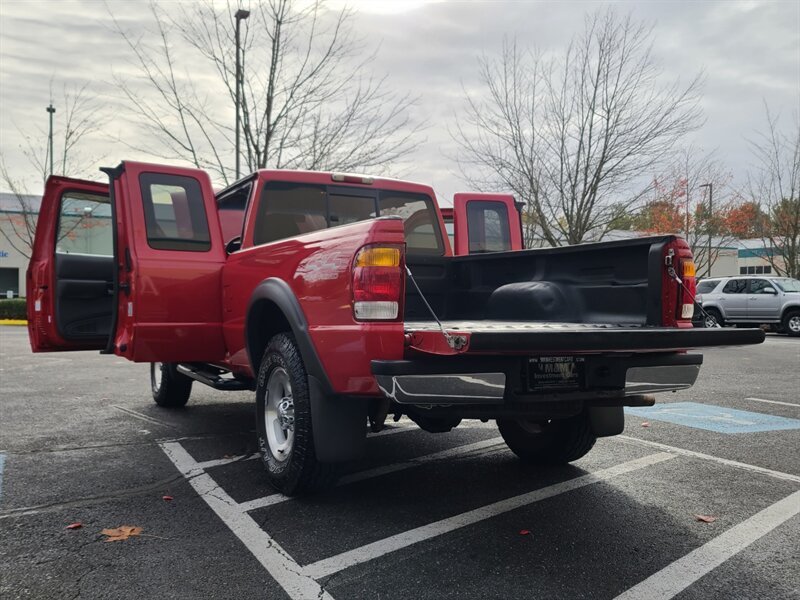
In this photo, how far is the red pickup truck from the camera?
10.2ft

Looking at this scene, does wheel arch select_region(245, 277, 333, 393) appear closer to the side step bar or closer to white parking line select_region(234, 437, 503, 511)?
the side step bar

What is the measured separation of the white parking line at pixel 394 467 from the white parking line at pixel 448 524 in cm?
88

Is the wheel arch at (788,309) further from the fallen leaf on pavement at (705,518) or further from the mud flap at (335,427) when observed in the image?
the mud flap at (335,427)

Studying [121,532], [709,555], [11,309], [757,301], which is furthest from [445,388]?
[11,309]

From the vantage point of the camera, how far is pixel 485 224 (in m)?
6.50

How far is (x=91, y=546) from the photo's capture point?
3141 millimetres

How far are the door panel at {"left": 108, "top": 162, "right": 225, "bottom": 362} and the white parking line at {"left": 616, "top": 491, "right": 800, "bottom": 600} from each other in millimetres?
3537

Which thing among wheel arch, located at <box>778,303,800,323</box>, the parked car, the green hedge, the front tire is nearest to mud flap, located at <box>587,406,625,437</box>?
the front tire

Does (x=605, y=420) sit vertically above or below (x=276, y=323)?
below

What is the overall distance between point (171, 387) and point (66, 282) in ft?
4.89

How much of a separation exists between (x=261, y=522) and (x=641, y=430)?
3.73 metres

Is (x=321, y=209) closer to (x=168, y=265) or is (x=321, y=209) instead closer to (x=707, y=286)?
(x=168, y=265)

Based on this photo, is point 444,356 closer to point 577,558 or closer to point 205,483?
point 577,558

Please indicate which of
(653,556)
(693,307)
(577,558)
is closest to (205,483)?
(577,558)
